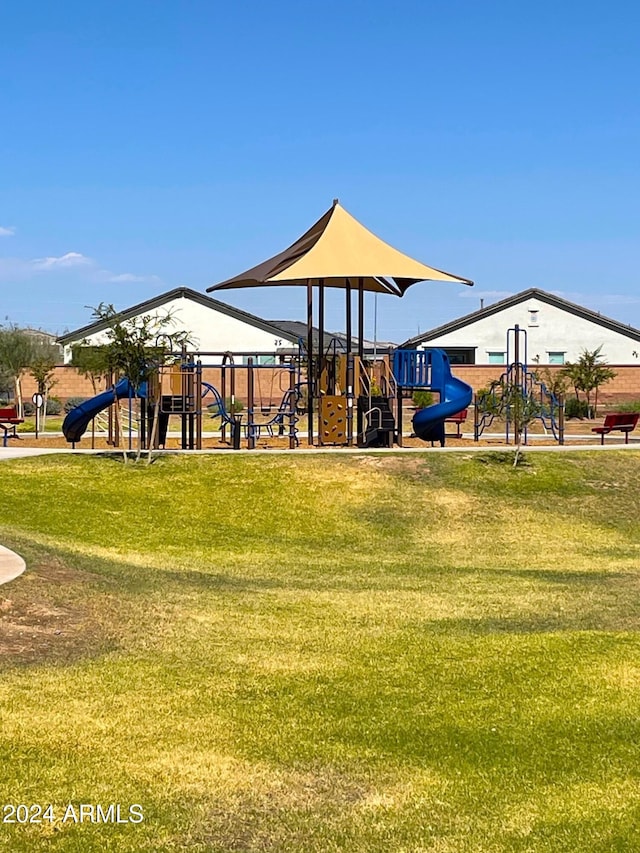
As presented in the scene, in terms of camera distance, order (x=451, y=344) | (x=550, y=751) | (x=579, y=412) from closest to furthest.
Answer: (x=550, y=751), (x=579, y=412), (x=451, y=344)

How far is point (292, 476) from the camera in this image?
72.2 ft

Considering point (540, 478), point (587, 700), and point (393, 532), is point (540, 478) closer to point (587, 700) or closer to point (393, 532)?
point (393, 532)

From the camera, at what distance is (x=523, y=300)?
64.8 m

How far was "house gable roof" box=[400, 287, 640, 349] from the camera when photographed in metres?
63.8

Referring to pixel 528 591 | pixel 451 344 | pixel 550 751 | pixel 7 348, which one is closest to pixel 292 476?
pixel 528 591

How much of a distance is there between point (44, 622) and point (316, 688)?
9.16 ft

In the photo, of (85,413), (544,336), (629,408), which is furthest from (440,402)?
(544,336)

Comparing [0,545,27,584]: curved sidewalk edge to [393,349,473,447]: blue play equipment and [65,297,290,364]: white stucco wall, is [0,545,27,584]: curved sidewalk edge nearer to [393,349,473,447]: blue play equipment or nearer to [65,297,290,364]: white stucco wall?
[393,349,473,447]: blue play equipment

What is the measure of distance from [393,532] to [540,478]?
15.5ft

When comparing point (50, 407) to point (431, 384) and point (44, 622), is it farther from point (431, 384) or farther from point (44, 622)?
point (44, 622)

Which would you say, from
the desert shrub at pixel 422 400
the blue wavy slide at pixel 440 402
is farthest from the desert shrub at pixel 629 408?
the blue wavy slide at pixel 440 402

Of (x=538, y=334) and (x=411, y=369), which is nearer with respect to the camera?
(x=411, y=369)

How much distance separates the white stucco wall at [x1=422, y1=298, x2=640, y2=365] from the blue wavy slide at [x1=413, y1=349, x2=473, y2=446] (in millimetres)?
36084

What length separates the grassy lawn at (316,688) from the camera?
6.16 metres
